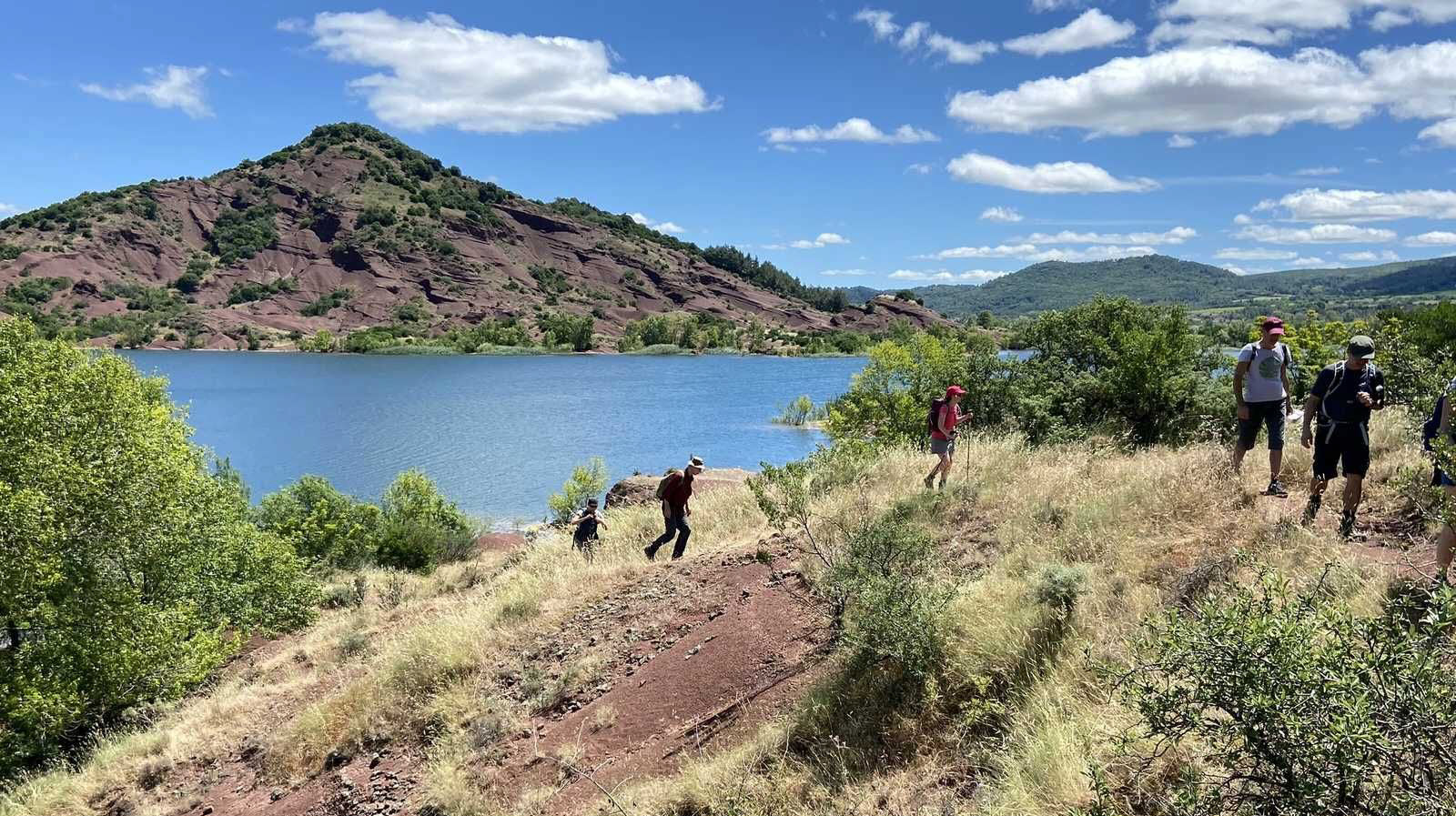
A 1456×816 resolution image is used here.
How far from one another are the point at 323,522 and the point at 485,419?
36197 mm

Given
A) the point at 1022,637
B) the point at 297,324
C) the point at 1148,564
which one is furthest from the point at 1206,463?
the point at 297,324

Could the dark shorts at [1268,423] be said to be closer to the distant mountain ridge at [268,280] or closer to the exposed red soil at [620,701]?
the exposed red soil at [620,701]

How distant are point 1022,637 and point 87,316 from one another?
177 meters

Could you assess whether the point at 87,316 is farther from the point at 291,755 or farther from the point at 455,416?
the point at 291,755

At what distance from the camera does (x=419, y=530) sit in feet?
88.6

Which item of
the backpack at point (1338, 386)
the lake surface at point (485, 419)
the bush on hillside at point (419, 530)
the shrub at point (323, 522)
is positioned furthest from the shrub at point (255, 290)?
the backpack at point (1338, 386)

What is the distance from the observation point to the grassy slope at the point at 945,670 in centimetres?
514

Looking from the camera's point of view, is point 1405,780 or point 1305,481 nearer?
point 1405,780

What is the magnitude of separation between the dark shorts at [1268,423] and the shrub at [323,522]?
26122 millimetres

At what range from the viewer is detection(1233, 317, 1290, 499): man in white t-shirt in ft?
26.6

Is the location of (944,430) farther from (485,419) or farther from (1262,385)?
(485,419)

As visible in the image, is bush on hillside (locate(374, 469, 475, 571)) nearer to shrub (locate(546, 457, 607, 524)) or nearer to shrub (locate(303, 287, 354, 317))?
shrub (locate(546, 457, 607, 524))

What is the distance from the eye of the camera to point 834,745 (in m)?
5.85

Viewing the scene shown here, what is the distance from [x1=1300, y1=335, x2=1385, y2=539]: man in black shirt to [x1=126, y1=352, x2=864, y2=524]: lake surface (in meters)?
22.4
